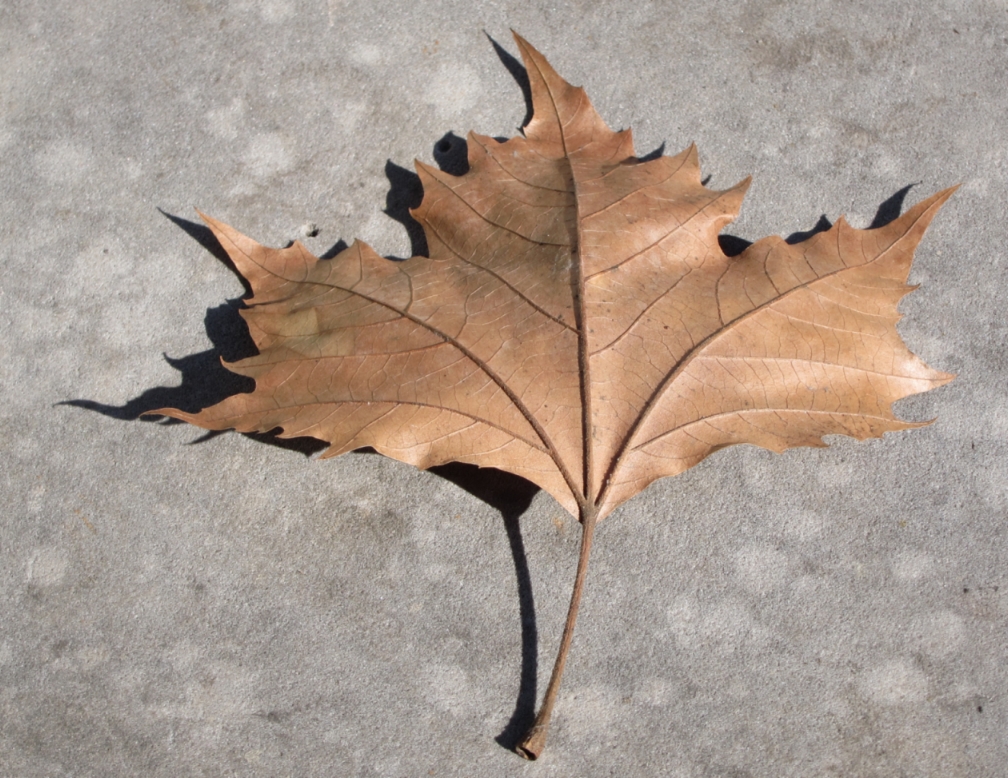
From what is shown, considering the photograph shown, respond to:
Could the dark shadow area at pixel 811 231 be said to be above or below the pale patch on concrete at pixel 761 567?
above

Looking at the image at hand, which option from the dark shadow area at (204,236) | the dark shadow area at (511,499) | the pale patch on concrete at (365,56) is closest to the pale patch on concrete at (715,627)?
the dark shadow area at (511,499)

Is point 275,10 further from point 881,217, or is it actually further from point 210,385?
point 881,217

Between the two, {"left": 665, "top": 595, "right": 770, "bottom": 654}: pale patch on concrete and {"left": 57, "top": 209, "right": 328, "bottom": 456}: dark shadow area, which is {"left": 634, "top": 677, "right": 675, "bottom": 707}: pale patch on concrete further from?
{"left": 57, "top": 209, "right": 328, "bottom": 456}: dark shadow area

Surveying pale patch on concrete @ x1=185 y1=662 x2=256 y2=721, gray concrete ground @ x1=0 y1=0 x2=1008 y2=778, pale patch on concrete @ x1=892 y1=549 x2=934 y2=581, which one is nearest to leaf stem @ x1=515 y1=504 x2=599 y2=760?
gray concrete ground @ x1=0 y1=0 x2=1008 y2=778

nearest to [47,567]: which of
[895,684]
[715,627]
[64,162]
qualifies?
[64,162]

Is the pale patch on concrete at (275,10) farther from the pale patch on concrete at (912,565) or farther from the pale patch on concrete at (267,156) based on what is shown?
the pale patch on concrete at (912,565)

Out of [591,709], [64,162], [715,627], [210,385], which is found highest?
[64,162]

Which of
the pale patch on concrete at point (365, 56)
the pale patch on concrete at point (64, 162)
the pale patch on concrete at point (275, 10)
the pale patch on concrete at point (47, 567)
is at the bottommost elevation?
the pale patch on concrete at point (47, 567)
